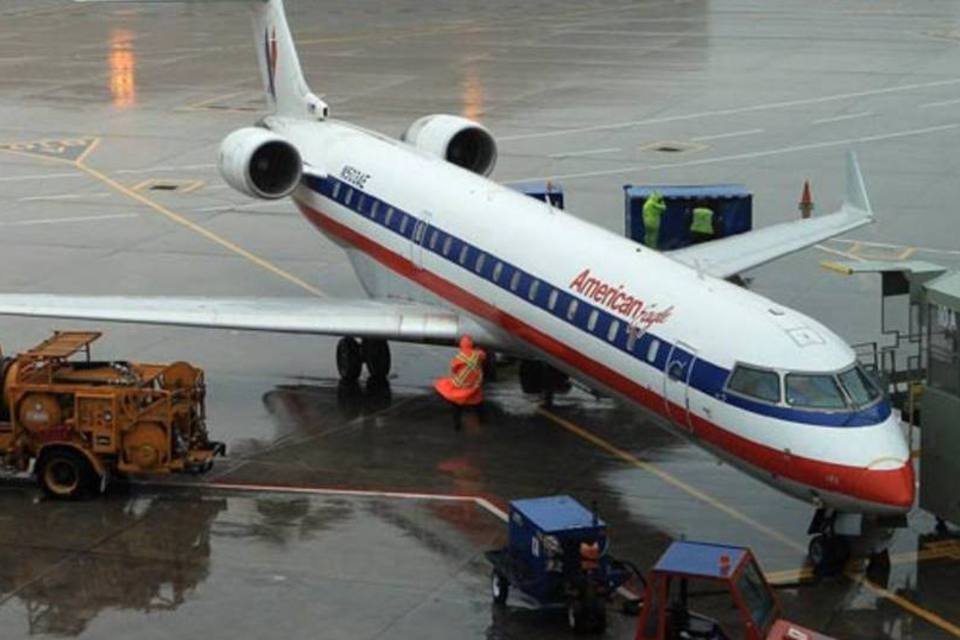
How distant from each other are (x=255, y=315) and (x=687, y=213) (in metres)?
10.6

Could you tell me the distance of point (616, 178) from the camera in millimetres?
43188

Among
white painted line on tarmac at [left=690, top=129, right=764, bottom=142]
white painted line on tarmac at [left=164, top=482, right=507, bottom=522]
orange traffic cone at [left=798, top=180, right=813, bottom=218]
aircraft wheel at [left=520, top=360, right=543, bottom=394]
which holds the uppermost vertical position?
white painted line on tarmac at [left=690, top=129, right=764, bottom=142]

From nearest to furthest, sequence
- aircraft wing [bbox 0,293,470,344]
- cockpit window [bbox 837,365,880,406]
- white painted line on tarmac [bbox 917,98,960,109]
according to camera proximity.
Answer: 1. cockpit window [bbox 837,365,880,406]
2. aircraft wing [bbox 0,293,470,344]
3. white painted line on tarmac [bbox 917,98,960,109]

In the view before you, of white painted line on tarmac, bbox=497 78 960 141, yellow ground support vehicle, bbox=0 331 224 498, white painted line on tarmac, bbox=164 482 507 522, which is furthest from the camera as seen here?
white painted line on tarmac, bbox=497 78 960 141

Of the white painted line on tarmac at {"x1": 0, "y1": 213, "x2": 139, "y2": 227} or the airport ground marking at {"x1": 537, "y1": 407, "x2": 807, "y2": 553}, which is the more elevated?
the white painted line on tarmac at {"x1": 0, "y1": 213, "x2": 139, "y2": 227}

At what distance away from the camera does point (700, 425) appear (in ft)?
74.7

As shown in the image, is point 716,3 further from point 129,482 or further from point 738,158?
point 129,482

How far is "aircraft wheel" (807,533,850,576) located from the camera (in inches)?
864

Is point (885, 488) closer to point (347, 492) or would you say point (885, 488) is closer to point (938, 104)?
point (347, 492)

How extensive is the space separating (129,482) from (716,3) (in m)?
55.5

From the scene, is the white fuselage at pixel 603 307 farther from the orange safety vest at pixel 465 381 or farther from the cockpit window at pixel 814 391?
the orange safety vest at pixel 465 381

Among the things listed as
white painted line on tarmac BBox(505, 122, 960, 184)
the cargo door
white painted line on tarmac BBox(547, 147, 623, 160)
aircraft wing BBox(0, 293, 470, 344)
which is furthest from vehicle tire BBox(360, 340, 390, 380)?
white painted line on tarmac BBox(547, 147, 623, 160)

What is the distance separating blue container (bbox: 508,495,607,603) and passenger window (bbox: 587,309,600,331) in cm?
396

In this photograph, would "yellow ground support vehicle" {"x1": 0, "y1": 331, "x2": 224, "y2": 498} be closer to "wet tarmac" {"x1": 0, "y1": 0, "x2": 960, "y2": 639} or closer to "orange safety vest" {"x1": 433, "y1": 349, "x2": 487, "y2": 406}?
"wet tarmac" {"x1": 0, "y1": 0, "x2": 960, "y2": 639}
